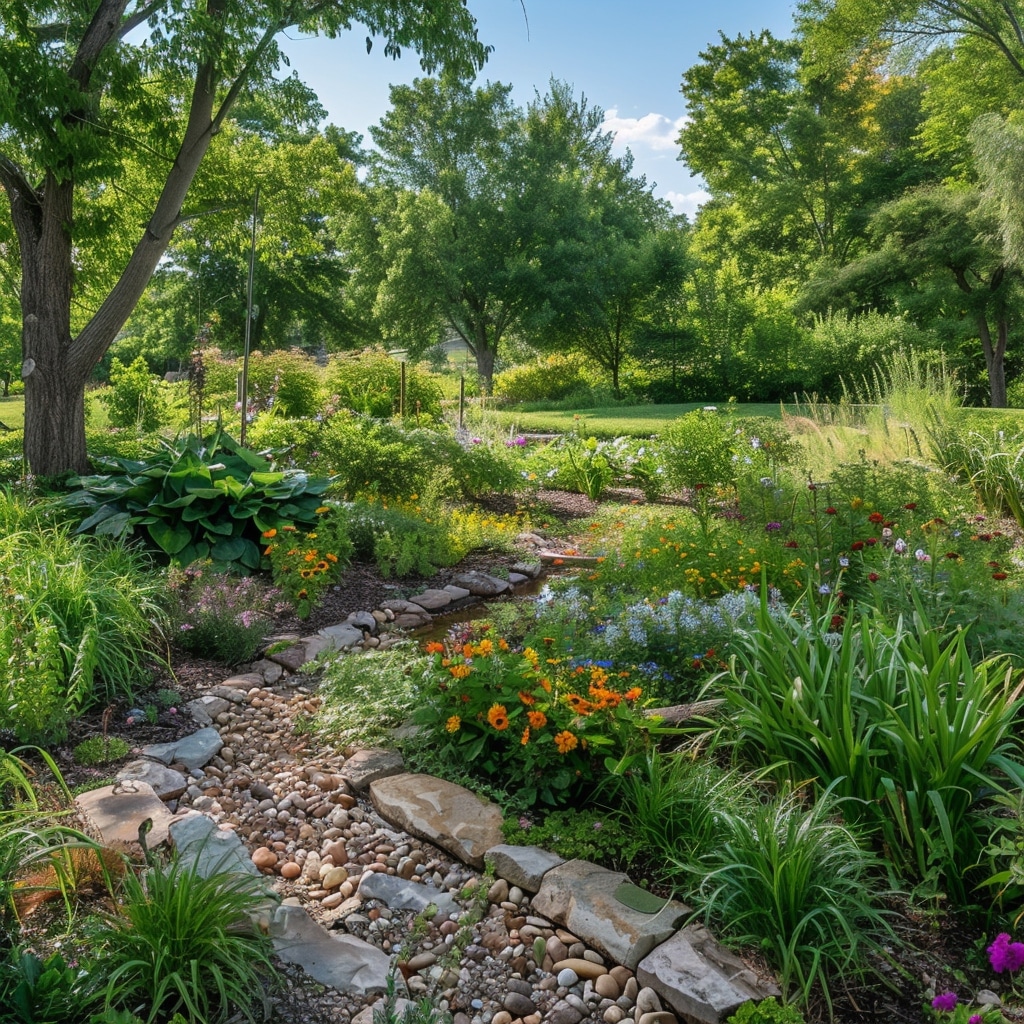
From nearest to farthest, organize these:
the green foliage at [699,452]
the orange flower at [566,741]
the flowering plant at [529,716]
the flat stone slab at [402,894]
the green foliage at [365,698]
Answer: the flat stone slab at [402,894]
the orange flower at [566,741]
the flowering plant at [529,716]
the green foliage at [365,698]
the green foliage at [699,452]

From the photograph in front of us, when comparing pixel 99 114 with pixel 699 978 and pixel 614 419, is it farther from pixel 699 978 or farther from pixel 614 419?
pixel 614 419

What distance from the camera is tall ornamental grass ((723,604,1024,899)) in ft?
6.91

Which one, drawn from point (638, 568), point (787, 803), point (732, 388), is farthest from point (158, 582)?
point (732, 388)

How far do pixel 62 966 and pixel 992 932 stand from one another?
218 centimetres

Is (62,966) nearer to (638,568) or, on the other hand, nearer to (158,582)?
(158,582)

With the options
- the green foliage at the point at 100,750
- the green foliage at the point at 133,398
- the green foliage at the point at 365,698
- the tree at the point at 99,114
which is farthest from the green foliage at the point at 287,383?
the green foliage at the point at 100,750

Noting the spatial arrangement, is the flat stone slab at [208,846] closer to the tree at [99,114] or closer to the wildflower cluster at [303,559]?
the wildflower cluster at [303,559]

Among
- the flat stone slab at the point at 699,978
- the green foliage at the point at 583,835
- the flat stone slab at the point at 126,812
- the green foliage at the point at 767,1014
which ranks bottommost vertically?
the flat stone slab at the point at 699,978

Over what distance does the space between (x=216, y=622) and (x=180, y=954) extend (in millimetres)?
2423

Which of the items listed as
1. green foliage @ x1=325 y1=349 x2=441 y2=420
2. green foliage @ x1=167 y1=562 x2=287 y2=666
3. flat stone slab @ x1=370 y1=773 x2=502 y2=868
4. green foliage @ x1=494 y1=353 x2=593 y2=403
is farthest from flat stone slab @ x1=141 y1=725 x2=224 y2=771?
green foliage @ x1=494 y1=353 x2=593 y2=403

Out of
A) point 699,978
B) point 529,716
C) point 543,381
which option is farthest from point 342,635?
point 543,381

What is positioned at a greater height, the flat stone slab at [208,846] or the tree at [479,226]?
the tree at [479,226]

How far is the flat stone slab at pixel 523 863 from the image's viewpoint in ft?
7.36

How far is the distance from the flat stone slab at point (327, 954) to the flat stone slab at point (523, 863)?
0.41 m
